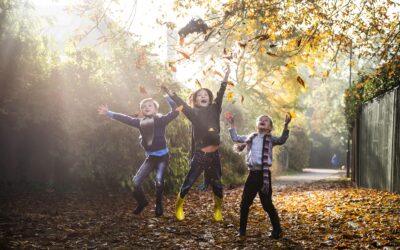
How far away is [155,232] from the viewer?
617 centimetres

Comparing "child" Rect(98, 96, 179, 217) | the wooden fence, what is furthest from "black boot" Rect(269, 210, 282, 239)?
the wooden fence

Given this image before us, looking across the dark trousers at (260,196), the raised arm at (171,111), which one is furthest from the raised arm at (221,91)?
the dark trousers at (260,196)

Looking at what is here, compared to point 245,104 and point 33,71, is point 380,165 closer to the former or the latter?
Answer: point 33,71

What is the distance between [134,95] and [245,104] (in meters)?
14.3

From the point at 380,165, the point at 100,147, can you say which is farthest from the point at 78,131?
the point at 380,165

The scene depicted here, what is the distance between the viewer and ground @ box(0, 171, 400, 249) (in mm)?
5430

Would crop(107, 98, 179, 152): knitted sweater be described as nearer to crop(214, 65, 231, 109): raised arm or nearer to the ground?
crop(214, 65, 231, 109): raised arm

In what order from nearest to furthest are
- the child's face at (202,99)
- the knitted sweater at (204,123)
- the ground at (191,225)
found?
the ground at (191,225)
the knitted sweater at (204,123)
the child's face at (202,99)

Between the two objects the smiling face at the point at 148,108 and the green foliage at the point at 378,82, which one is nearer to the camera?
the smiling face at the point at 148,108

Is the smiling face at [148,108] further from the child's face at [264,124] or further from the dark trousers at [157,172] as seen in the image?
the child's face at [264,124]

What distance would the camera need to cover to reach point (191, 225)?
680 centimetres

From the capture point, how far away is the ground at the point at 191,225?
5.43m

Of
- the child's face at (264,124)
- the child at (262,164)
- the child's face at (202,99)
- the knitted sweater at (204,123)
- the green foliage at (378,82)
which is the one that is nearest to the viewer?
the child at (262,164)

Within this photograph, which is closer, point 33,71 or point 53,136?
point 33,71
